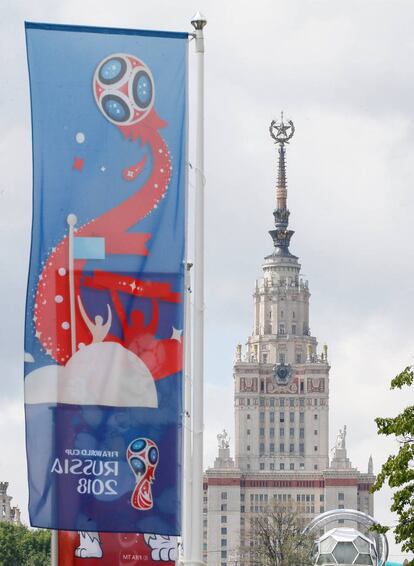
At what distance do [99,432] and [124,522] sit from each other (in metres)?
1.33

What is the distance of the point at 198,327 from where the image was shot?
30.8 metres

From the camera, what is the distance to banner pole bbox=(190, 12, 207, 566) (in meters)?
30.4

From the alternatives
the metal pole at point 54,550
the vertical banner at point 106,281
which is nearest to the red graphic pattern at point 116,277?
the vertical banner at point 106,281

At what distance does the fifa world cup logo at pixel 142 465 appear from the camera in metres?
30.0

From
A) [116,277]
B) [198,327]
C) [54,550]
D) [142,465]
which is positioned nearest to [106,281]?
[116,277]

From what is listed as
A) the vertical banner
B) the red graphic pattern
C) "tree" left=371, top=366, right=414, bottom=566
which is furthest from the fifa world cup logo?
"tree" left=371, top=366, right=414, bottom=566

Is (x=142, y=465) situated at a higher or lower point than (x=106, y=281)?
lower

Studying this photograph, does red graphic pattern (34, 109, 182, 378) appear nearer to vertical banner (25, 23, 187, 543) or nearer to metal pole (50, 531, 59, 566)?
vertical banner (25, 23, 187, 543)

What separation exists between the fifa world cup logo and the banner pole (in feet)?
2.20

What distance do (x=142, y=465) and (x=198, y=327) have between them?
2216 millimetres

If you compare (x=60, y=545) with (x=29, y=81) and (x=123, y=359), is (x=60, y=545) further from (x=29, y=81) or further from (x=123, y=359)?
(x=29, y=81)

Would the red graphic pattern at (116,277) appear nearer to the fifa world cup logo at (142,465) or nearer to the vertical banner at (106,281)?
the vertical banner at (106,281)

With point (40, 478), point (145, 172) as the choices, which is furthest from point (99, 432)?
point (145, 172)

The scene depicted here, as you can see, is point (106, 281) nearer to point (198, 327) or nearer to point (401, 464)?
point (198, 327)
